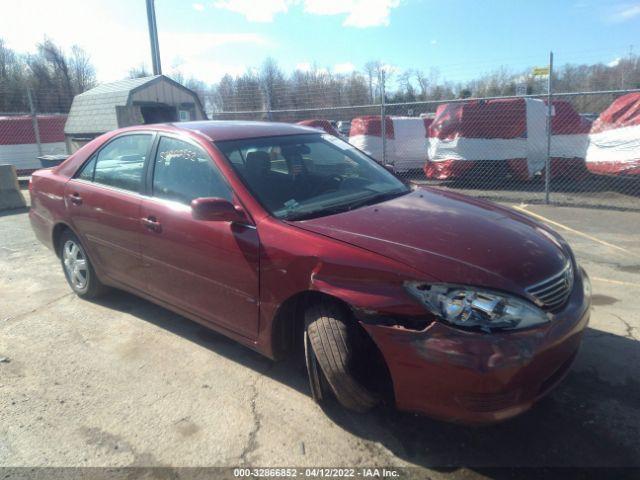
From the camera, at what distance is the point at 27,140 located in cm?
1380

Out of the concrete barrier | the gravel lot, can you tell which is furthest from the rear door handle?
the concrete barrier

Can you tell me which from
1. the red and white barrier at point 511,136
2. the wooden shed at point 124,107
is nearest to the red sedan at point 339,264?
the red and white barrier at point 511,136

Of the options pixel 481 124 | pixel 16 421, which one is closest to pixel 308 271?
pixel 16 421

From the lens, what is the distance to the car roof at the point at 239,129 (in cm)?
353

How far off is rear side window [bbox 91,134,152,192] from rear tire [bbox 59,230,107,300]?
682 mm

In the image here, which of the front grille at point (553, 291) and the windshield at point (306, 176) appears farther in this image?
the windshield at point (306, 176)

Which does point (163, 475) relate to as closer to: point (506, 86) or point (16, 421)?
point (16, 421)

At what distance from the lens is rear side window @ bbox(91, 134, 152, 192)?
3.80 metres

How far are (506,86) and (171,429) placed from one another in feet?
82.0

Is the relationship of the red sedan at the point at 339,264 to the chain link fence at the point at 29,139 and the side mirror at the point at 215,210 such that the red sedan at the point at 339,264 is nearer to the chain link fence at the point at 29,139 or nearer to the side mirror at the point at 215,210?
the side mirror at the point at 215,210

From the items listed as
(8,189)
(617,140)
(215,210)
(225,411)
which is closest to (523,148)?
(617,140)

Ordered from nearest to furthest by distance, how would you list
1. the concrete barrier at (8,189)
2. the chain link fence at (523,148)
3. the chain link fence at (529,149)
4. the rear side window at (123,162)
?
the rear side window at (123,162)
the concrete barrier at (8,189)
the chain link fence at (523,148)
the chain link fence at (529,149)

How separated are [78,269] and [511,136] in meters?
9.12

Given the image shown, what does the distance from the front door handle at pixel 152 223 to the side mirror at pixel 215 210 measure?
64 centimetres
